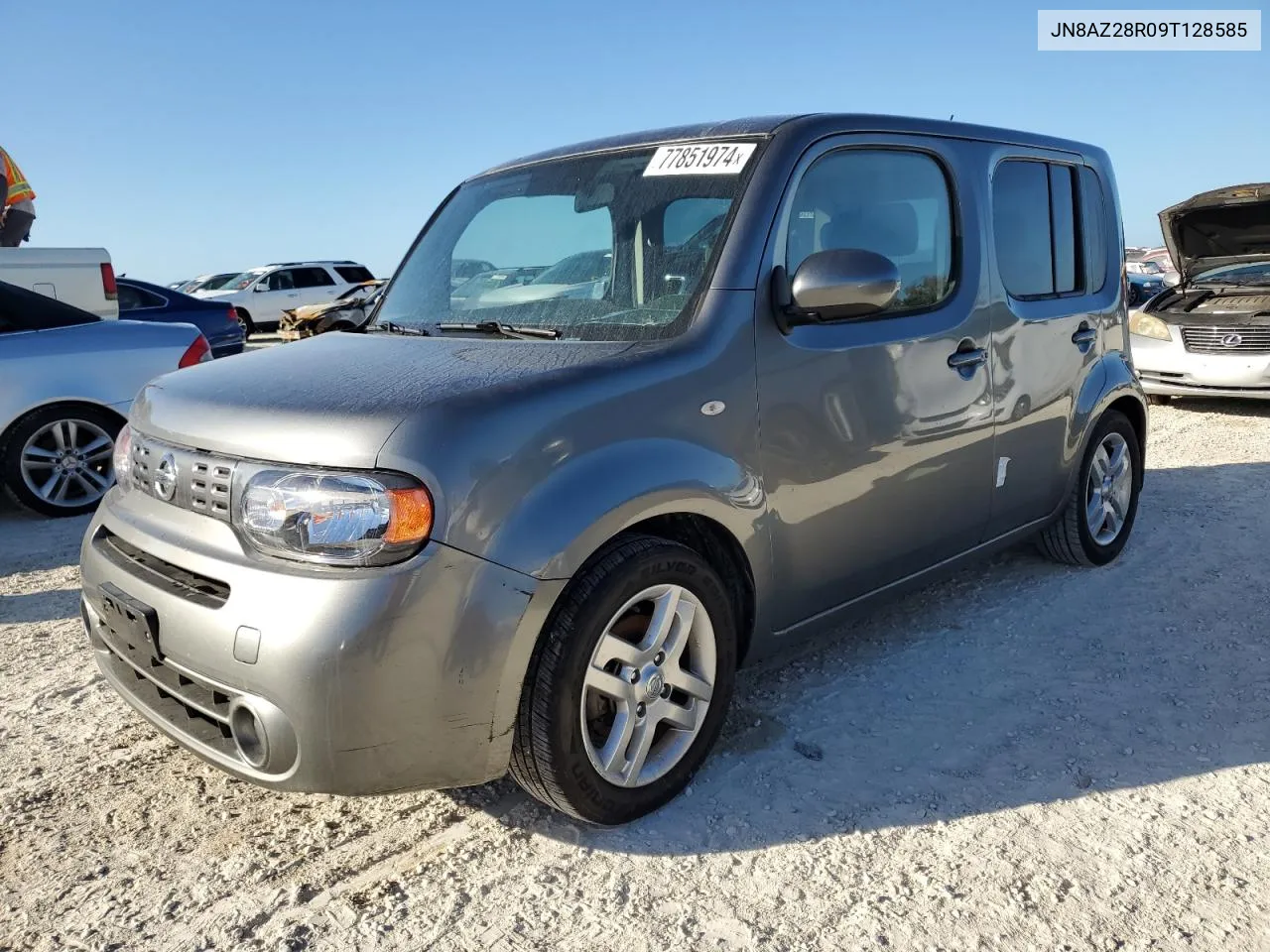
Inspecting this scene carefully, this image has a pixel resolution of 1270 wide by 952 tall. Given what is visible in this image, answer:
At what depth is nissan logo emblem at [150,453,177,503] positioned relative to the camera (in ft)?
7.93

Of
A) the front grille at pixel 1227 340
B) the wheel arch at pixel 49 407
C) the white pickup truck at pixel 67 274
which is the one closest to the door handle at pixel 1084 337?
the front grille at pixel 1227 340

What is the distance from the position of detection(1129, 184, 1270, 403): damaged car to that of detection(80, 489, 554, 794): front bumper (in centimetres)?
819

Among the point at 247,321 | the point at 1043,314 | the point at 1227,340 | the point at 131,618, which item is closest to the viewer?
the point at 131,618

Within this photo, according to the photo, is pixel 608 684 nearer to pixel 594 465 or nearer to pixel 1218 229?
pixel 594 465

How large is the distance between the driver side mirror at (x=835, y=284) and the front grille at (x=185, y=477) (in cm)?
153

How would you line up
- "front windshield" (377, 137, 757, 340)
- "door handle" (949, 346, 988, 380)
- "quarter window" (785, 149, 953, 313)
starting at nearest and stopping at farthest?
"front windshield" (377, 137, 757, 340), "quarter window" (785, 149, 953, 313), "door handle" (949, 346, 988, 380)

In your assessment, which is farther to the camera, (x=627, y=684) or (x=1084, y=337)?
(x=1084, y=337)

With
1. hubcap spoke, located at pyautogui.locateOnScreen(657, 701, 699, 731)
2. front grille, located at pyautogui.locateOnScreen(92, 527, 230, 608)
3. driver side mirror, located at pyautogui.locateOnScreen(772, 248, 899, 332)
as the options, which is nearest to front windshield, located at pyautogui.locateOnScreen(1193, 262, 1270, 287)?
driver side mirror, located at pyautogui.locateOnScreen(772, 248, 899, 332)

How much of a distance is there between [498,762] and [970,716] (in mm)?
1629

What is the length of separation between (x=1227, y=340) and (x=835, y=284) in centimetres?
742

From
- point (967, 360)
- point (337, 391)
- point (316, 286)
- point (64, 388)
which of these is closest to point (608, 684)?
point (337, 391)

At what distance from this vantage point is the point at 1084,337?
407 centimetres

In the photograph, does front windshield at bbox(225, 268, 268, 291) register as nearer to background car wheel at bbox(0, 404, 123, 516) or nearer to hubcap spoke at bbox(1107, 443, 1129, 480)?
background car wheel at bbox(0, 404, 123, 516)

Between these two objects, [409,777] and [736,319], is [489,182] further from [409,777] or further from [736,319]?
[409,777]
